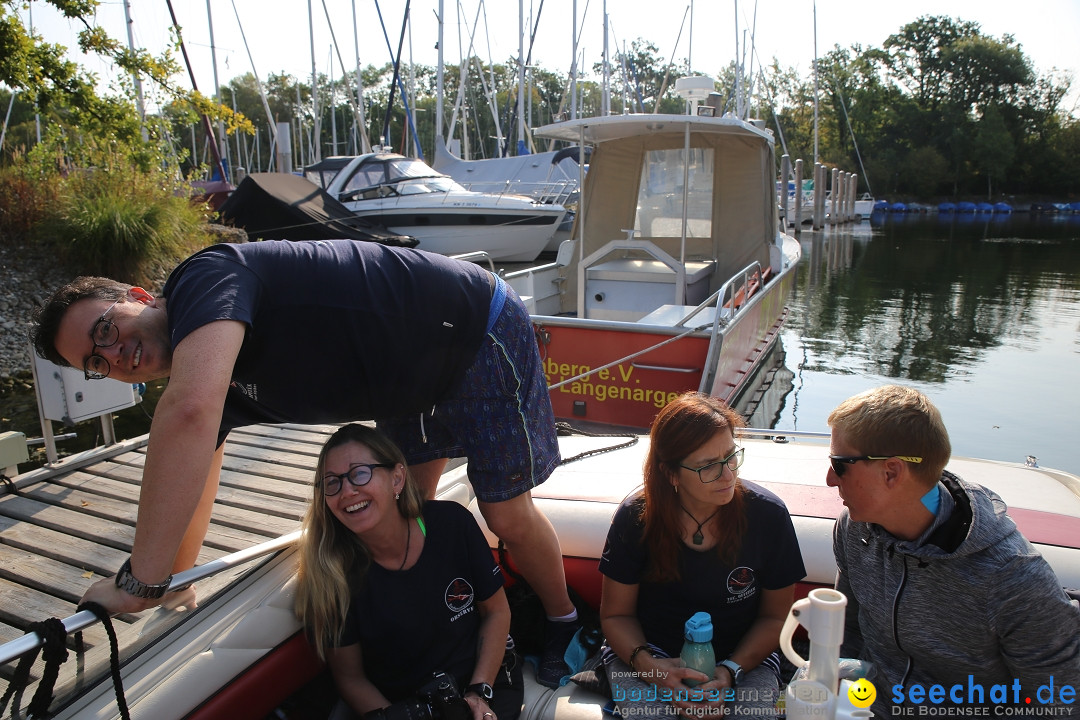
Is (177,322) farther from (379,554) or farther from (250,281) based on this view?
(379,554)

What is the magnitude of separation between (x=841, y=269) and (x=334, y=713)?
21.6 meters

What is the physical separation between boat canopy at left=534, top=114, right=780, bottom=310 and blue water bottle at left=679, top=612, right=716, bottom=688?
250 inches

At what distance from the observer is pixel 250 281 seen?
65.7 inches

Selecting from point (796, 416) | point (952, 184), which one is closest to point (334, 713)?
point (796, 416)

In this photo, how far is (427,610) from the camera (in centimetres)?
204

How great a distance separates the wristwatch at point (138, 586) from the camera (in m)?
1.56

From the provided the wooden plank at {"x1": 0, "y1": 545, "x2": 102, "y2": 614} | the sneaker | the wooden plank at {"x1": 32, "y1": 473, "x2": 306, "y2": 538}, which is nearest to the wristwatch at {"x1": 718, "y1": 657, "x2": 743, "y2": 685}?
the sneaker

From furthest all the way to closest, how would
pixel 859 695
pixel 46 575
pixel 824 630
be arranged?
pixel 46 575 < pixel 859 695 < pixel 824 630

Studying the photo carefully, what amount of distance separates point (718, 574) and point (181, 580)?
4.55 feet

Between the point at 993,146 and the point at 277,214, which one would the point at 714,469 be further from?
the point at 993,146

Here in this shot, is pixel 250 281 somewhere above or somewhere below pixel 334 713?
above

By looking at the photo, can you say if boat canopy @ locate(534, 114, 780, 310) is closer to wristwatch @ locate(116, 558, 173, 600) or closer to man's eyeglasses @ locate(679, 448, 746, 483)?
man's eyeglasses @ locate(679, 448, 746, 483)

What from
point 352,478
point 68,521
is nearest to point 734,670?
point 352,478

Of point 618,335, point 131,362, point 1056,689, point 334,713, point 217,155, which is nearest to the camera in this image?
point 1056,689
